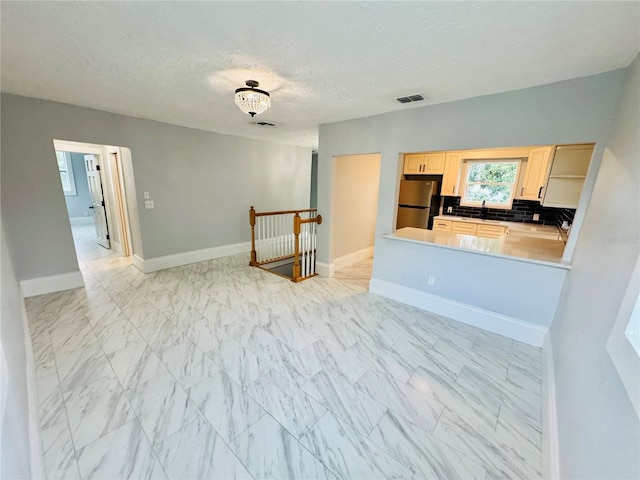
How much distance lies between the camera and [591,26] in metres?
1.38

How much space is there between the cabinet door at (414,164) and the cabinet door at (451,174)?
460 millimetres

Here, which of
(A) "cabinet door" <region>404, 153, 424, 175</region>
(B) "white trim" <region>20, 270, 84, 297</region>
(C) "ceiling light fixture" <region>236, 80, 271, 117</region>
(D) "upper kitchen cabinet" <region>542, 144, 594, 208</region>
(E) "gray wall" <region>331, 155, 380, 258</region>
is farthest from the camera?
(A) "cabinet door" <region>404, 153, 424, 175</region>

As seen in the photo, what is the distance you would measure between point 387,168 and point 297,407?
2727 millimetres

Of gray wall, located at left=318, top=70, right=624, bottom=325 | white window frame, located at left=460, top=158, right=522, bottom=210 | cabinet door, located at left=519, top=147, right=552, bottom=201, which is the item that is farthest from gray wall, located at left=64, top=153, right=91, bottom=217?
cabinet door, located at left=519, top=147, right=552, bottom=201

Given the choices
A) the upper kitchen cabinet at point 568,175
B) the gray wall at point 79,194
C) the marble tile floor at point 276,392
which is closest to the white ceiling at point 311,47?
the upper kitchen cabinet at point 568,175

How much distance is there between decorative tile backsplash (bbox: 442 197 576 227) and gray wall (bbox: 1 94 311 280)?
3.62 meters

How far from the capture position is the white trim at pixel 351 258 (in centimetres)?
448

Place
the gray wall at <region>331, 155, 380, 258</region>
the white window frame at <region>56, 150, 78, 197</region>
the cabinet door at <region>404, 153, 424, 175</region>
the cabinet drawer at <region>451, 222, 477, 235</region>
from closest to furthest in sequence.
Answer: the gray wall at <region>331, 155, 380, 258</region>
the cabinet drawer at <region>451, 222, 477, 235</region>
the cabinet door at <region>404, 153, 424, 175</region>
the white window frame at <region>56, 150, 78, 197</region>

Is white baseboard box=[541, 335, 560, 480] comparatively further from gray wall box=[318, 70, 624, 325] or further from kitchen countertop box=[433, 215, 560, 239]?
kitchen countertop box=[433, 215, 560, 239]

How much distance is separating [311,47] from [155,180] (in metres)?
3.49

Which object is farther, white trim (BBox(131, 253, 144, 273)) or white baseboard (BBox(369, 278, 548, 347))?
white trim (BBox(131, 253, 144, 273))

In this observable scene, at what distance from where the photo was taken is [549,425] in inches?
59.6

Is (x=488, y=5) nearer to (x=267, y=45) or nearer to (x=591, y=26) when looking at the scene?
(x=591, y=26)

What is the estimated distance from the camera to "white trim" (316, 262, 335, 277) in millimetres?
4137
